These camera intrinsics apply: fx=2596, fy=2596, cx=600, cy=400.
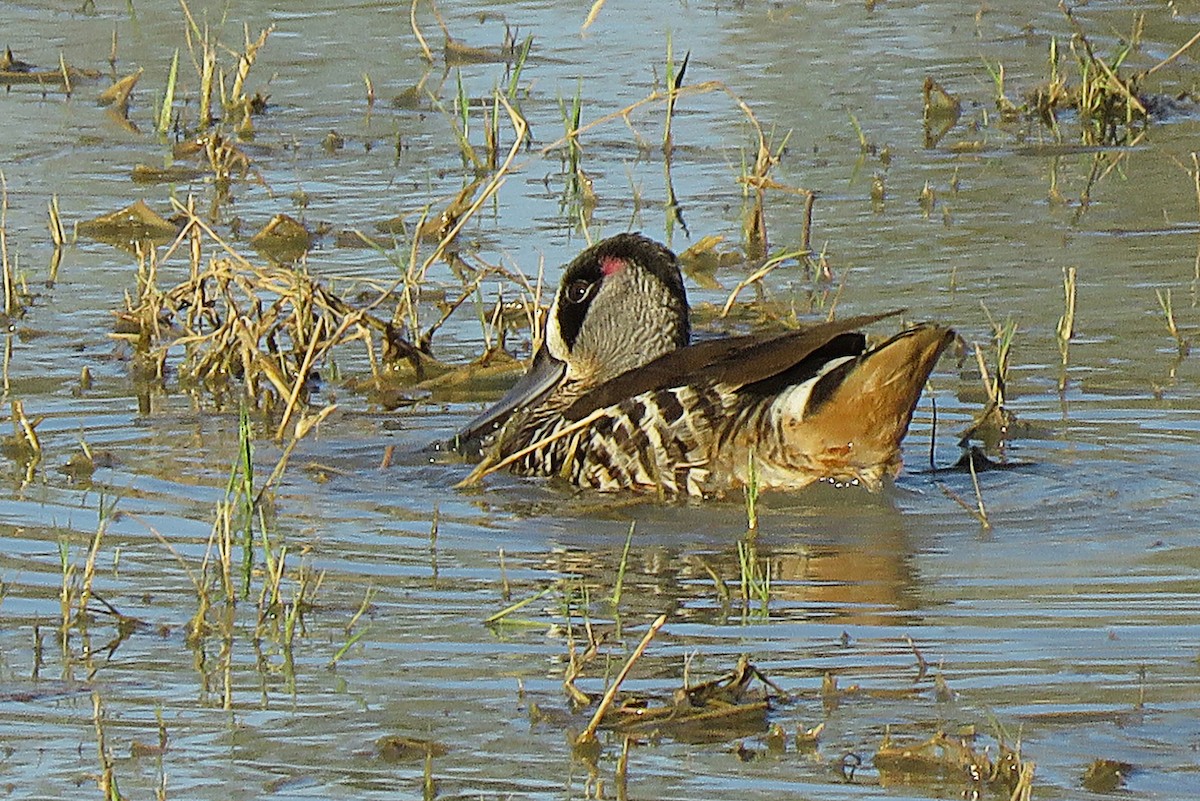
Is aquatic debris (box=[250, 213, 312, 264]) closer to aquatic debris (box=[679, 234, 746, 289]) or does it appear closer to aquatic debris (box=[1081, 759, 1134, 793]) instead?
aquatic debris (box=[679, 234, 746, 289])

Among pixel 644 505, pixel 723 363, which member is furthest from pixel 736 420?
pixel 644 505

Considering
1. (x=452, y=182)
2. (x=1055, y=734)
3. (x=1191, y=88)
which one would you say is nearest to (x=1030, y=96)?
(x=1191, y=88)

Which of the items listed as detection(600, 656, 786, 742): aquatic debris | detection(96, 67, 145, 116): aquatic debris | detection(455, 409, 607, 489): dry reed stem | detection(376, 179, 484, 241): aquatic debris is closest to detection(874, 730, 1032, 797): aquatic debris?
detection(600, 656, 786, 742): aquatic debris

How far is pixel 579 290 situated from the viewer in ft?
25.2

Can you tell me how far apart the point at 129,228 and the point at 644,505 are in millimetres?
3495

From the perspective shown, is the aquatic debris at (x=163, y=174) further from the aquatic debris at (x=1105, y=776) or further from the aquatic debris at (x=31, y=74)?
the aquatic debris at (x=1105, y=776)

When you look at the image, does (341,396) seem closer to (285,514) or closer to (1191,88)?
(285,514)

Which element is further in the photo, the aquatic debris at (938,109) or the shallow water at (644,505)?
the aquatic debris at (938,109)

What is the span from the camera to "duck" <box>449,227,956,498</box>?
6.57 m

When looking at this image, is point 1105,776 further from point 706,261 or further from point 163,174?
point 163,174

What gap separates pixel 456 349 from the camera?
8.43 metres

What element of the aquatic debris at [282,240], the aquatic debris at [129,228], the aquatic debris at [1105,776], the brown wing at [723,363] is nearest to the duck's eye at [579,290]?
the brown wing at [723,363]

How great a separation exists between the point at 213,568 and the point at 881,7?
8728 mm

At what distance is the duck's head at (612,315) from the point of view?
7613 millimetres
